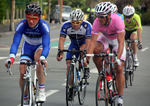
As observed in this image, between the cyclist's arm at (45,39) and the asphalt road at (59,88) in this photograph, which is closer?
the cyclist's arm at (45,39)

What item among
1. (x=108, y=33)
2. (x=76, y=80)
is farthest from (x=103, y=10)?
(x=76, y=80)

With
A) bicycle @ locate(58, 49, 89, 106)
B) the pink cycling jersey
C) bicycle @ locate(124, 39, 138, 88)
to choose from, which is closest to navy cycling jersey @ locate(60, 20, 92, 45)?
bicycle @ locate(58, 49, 89, 106)

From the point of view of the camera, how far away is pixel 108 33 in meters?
8.18

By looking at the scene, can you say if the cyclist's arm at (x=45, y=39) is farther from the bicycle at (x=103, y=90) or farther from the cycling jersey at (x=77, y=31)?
the cycling jersey at (x=77, y=31)

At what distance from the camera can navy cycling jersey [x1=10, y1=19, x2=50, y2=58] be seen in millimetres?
7227

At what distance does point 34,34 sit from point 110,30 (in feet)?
4.58

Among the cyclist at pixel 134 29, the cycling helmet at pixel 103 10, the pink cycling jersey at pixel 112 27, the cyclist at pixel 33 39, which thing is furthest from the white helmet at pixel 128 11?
the cyclist at pixel 33 39

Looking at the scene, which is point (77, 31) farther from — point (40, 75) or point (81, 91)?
point (40, 75)

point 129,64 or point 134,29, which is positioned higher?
point 134,29

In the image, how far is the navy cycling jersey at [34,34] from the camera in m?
7.23

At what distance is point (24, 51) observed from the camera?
25.1ft

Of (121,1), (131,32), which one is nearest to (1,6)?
(121,1)

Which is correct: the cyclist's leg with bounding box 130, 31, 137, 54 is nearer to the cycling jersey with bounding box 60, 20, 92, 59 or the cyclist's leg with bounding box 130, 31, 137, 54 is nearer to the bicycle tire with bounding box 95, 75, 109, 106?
the cycling jersey with bounding box 60, 20, 92, 59

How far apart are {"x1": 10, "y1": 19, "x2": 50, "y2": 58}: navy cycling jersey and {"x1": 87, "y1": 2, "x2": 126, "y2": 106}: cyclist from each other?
856mm
